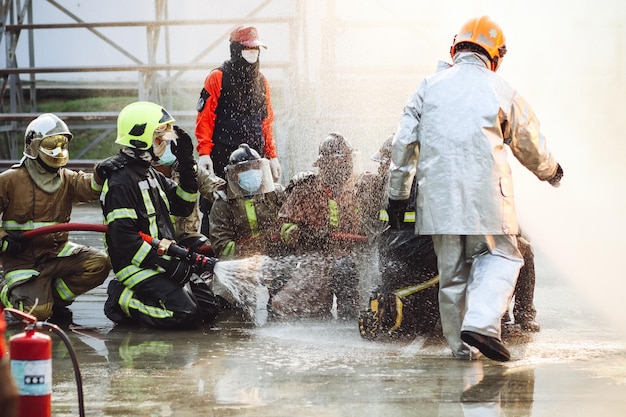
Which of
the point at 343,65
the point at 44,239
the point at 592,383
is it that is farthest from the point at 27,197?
the point at 343,65

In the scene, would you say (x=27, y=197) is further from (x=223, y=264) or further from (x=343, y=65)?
(x=343, y=65)

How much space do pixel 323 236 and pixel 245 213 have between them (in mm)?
644

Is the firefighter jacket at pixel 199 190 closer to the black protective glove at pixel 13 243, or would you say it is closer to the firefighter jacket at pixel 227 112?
the firefighter jacket at pixel 227 112

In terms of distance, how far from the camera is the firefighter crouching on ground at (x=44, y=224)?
6699mm

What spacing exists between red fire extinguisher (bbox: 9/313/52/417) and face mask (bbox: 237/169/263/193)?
3.68 meters

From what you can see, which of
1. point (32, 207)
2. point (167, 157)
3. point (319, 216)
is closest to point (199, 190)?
point (167, 157)

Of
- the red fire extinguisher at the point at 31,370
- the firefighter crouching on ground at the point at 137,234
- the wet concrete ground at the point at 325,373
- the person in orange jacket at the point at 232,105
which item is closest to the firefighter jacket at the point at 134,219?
the firefighter crouching on ground at the point at 137,234

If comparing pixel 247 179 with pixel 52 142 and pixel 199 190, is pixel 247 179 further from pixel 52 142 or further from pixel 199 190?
pixel 52 142

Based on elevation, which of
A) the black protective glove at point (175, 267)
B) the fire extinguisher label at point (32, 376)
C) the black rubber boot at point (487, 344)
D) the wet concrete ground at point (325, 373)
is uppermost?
the black protective glove at point (175, 267)

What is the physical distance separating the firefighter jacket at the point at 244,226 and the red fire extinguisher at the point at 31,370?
3.60 m

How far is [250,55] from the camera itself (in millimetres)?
8172

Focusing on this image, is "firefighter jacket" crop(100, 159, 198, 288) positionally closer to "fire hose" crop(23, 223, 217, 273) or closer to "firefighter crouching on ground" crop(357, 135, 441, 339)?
"fire hose" crop(23, 223, 217, 273)

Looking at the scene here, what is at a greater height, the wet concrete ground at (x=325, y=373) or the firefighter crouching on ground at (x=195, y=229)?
the firefighter crouching on ground at (x=195, y=229)

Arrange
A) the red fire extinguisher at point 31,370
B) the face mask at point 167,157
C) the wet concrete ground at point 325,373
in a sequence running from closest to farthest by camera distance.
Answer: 1. the red fire extinguisher at point 31,370
2. the wet concrete ground at point 325,373
3. the face mask at point 167,157
